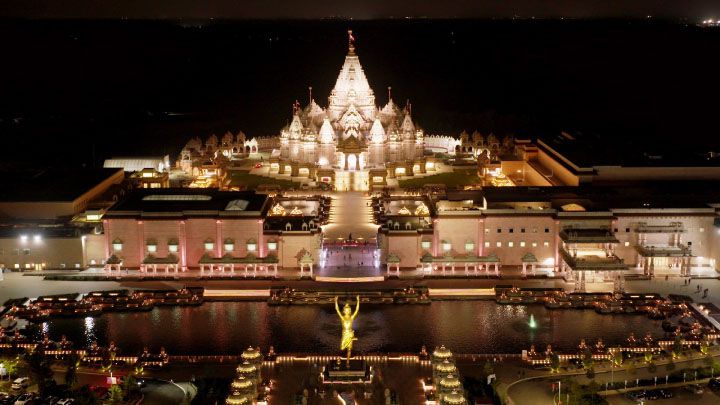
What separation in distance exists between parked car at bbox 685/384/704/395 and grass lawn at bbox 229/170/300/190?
37587 mm

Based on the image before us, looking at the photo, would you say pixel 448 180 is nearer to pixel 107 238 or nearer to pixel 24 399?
pixel 107 238

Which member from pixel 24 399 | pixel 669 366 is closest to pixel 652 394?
pixel 669 366

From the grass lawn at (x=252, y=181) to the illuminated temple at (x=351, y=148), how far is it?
233cm

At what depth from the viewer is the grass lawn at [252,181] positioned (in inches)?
2761

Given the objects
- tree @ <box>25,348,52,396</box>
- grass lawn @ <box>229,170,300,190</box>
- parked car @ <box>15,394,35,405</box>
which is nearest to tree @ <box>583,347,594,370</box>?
tree @ <box>25,348,52,396</box>

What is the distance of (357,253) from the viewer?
179ft

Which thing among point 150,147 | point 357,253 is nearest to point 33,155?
point 150,147

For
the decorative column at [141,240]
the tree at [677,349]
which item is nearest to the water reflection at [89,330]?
the decorative column at [141,240]

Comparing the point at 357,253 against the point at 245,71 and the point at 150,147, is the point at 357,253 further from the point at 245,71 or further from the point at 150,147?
the point at 245,71

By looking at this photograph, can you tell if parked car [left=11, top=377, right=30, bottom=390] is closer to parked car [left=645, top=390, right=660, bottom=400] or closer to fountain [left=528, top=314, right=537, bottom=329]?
fountain [left=528, top=314, right=537, bottom=329]

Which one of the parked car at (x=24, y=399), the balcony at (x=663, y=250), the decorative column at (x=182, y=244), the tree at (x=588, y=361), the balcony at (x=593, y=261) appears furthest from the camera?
the decorative column at (x=182, y=244)

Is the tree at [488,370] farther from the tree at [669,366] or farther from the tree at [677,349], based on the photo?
the tree at [677,349]

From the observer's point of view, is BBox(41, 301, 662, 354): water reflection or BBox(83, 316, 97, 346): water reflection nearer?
BBox(41, 301, 662, 354): water reflection

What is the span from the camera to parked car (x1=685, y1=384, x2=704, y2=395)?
37.6 metres
